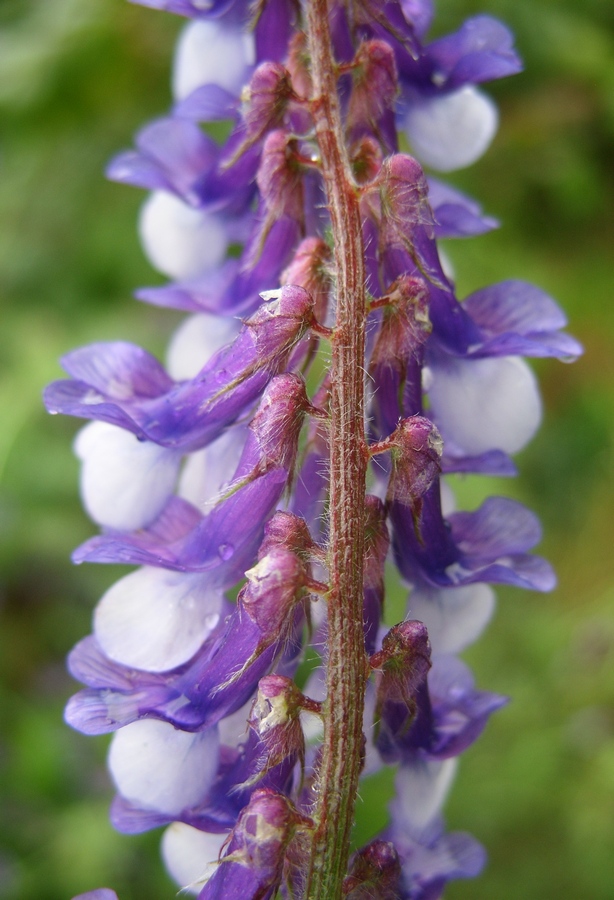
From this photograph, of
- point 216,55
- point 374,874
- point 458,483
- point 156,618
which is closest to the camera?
point 374,874

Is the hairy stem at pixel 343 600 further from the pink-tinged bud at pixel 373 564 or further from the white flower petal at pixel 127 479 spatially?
the white flower petal at pixel 127 479

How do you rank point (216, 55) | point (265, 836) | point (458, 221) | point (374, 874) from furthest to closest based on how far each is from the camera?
point (216, 55), point (458, 221), point (374, 874), point (265, 836)

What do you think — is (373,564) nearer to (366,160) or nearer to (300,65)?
(366,160)

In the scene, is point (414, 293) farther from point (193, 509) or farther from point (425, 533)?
point (193, 509)

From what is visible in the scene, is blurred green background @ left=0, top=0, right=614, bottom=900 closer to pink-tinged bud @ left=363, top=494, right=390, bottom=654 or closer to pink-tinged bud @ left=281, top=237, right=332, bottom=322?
pink-tinged bud @ left=363, top=494, right=390, bottom=654

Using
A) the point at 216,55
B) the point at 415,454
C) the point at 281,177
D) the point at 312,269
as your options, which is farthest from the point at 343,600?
the point at 216,55

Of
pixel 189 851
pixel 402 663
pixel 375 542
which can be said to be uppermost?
pixel 375 542

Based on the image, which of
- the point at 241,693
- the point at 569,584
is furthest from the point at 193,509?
the point at 569,584
